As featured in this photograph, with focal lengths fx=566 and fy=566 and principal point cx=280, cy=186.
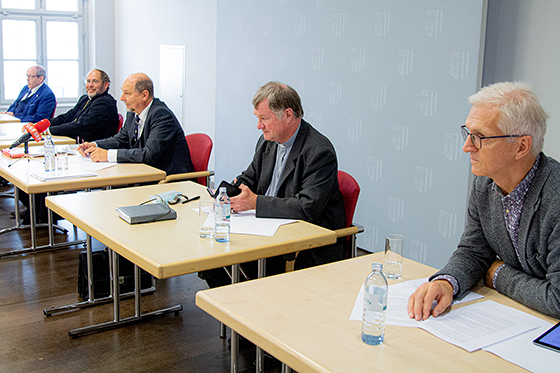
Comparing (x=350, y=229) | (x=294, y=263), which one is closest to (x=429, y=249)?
(x=350, y=229)

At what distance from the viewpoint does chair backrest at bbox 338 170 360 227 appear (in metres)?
2.99

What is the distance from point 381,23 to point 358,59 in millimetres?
346

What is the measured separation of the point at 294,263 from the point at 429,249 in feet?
5.77

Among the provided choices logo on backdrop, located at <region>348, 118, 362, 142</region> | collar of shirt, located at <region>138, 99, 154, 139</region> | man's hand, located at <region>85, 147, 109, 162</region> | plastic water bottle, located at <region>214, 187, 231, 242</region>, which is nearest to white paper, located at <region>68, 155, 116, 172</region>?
man's hand, located at <region>85, 147, 109, 162</region>

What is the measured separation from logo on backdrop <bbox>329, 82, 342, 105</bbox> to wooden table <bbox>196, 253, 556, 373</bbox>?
2893 millimetres

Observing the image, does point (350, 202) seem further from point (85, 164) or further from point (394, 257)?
point (85, 164)

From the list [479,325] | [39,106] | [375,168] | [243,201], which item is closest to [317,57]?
[375,168]

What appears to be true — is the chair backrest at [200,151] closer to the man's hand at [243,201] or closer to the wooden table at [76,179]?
the wooden table at [76,179]

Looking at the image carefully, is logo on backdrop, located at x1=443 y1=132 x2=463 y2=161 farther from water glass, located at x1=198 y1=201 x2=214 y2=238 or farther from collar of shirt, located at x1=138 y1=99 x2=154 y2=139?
collar of shirt, located at x1=138 y1=99 x2=154 y2=139

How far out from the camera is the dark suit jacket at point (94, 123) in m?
5.58

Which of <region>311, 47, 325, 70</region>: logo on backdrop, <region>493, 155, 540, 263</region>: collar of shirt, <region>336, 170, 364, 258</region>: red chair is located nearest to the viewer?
<region>493, 155, 540, 263</region>: collar of shirt

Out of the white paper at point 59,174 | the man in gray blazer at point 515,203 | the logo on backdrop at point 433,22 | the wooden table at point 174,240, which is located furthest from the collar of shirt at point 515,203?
the white paper at point 59,174

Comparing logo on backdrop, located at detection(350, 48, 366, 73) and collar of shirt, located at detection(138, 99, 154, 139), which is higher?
logo on backdrop, located at detection(350, 48, 366, 73)

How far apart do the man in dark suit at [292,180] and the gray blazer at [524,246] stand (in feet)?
3.06
